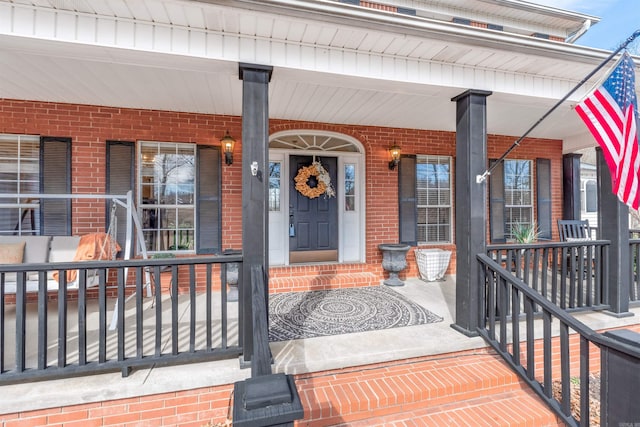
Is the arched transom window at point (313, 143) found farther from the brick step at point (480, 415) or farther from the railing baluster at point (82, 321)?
the brick step at point (480, 415)

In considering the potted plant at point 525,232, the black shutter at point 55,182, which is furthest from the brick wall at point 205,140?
the potted plant at point 525,232

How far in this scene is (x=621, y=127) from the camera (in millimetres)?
2189

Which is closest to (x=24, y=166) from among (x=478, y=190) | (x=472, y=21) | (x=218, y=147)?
(x=218, y=147)

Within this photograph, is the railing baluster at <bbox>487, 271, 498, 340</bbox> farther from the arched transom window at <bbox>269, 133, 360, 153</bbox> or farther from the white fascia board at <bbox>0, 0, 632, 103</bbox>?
the arched transom window at <bbox>269, 133, 360, 153</bbox>

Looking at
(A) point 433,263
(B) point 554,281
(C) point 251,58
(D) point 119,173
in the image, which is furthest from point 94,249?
(B) point 554,281

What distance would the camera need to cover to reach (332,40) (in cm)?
242

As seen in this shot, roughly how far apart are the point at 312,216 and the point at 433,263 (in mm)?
2124

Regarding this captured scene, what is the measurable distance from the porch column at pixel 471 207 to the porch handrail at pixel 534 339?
3.3 inches

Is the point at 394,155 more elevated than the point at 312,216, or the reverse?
the point at 394,155

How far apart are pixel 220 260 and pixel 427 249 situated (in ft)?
12.4

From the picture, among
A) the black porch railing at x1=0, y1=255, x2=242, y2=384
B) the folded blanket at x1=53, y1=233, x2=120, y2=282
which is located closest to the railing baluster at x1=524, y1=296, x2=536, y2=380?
the black porch railing at x1=0, y1=255, x2=242, y2=384

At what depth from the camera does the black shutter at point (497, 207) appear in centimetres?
533

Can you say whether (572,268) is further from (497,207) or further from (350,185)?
(350,185)

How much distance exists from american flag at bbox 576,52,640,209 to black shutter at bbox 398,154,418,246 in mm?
2803
